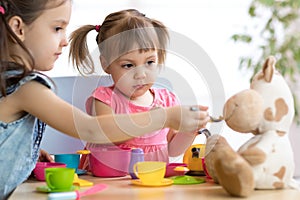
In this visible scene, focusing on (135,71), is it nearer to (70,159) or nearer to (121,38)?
(121,38)

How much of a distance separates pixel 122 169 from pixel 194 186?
0.23 meters

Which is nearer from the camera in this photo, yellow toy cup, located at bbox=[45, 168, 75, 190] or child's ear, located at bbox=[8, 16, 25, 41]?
yellow toy cup, located at bbox=[45, 168, 75, 190]

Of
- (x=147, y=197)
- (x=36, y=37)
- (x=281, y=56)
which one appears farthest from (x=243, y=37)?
(x=147, y=197)

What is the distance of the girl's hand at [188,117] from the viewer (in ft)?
3.66

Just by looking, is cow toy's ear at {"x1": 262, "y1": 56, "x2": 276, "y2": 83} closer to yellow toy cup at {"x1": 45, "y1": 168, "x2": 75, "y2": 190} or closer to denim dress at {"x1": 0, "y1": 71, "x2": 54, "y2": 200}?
yellow toy cup at {"x1": 45, "y1": 168, "x2": 75, "y2": 190}

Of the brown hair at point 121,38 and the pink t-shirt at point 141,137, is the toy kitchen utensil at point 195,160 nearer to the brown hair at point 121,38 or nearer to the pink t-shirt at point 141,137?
the pink t-shirt at point 141,137

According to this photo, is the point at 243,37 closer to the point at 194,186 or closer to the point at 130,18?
the point at 130,18

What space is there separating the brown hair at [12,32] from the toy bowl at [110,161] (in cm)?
29

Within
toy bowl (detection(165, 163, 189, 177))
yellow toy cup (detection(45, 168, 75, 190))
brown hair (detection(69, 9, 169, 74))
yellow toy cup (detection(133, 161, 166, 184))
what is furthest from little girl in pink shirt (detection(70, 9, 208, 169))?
yellow toy cup (detection(45, 168, 75, 190))

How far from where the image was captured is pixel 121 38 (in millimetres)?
1618

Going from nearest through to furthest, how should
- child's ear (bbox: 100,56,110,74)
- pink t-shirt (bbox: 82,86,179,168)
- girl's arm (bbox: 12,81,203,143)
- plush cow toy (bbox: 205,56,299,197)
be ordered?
plush cow toy (bbox: 205,56,299,197), girl's arm (bbox: 12,81,203,143), pink t-shirt (bbox: 82,86,179,168), child's ear (bbox: 100,56,110,74)

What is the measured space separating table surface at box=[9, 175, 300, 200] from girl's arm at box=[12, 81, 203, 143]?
127 millimetres

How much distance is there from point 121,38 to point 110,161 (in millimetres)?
437

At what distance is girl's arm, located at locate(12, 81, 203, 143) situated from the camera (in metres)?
1.19
